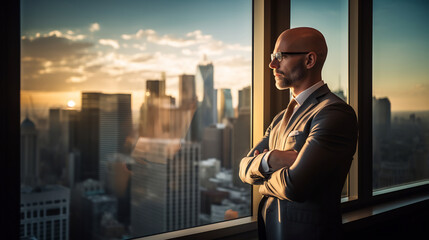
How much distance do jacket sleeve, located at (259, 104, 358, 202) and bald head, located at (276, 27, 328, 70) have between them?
250 millimetres

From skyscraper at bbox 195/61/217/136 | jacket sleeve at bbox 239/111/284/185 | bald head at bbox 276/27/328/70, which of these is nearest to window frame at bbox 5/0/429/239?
skyscraper at bbox 195/61/217/136

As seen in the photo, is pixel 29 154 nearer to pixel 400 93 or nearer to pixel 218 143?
pixel 218 143

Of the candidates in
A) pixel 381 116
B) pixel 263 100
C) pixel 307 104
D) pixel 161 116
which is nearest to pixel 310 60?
pixel 307 104

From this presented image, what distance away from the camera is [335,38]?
2.96 m

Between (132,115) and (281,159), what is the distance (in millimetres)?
828

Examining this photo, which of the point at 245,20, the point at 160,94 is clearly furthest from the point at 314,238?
the point at 245,20

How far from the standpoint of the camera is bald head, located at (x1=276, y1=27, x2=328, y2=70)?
145cm

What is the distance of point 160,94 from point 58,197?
716 millimetres

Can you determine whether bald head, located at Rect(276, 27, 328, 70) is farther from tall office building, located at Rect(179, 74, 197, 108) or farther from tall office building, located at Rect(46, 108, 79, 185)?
tall office building, located at Rect(46, 108, 79, 185)

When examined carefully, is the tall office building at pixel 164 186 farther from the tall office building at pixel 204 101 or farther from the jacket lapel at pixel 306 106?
→ the jacket lapel at pixel 306 106

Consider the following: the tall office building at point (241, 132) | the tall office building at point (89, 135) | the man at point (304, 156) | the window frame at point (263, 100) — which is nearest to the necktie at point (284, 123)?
the man at point (304, 156)

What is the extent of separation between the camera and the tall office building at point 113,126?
1721mm

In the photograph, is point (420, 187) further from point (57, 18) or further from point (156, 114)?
point (57, 18)
